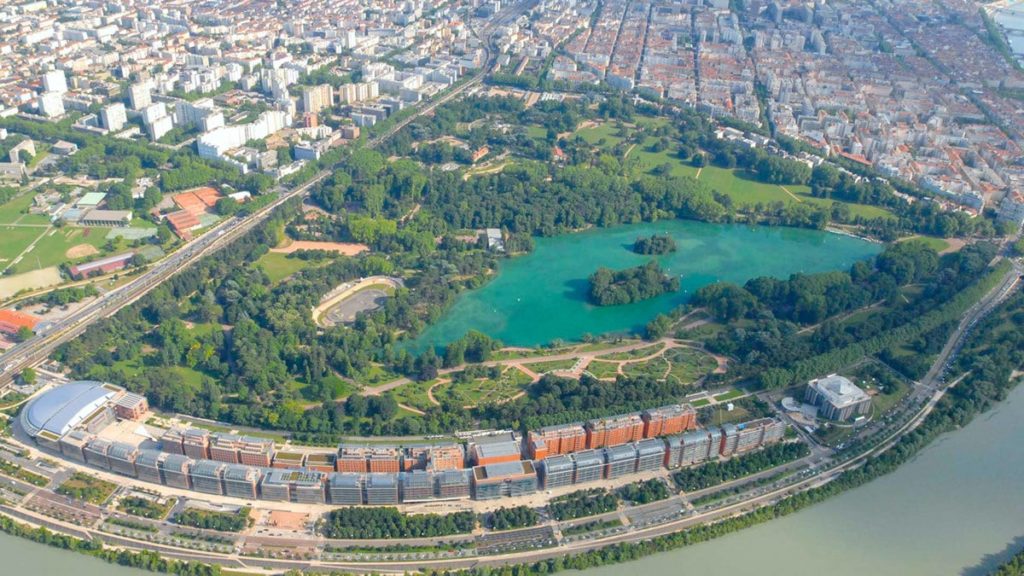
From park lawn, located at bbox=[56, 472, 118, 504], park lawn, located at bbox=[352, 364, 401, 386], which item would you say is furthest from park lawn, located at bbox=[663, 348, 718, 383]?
park lawn, located at bbox=[56, 472, 118, 504]

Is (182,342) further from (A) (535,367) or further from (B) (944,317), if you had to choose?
(B) (944,317)

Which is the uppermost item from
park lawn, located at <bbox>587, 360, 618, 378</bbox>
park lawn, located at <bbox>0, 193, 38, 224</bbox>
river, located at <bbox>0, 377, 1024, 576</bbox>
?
park lawn, located at <bbox>0, 193, 38, 224</bbox>

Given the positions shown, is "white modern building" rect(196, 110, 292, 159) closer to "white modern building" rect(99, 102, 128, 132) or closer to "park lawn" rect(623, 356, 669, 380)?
"white modern building" rect(99, 102, 128, 132)

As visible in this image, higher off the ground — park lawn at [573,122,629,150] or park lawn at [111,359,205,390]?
park lawn at [573,122,629,150]

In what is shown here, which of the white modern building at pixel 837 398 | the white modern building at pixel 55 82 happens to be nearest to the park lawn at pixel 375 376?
the white modern building at pixel 837 398

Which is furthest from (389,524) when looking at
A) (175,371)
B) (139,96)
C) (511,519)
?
(139,96)

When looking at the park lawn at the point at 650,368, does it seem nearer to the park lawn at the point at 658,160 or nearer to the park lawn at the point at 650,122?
the park lawn at the point at 658,160

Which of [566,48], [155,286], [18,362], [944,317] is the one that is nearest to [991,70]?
[566,48]
